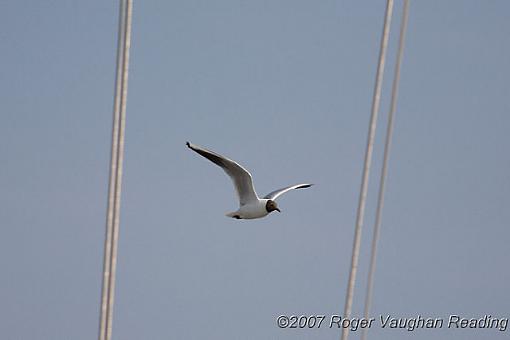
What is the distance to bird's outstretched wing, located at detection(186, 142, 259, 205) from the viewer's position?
24097 mm

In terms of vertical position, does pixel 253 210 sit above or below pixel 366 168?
below

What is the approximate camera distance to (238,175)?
25578mm

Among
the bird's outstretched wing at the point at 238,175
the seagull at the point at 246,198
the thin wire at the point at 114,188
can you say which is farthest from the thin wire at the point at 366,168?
the seagull at the point at 246,198

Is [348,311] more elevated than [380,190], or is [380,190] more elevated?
[380,190]

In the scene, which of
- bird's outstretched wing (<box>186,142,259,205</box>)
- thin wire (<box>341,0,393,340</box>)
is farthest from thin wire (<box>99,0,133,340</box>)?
bird's outstretched wing (<box>186,142,259,205</box>)

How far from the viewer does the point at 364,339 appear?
14.8 metres

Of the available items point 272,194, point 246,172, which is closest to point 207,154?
point 246,172

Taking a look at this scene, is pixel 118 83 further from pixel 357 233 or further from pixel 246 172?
pixel 246 172

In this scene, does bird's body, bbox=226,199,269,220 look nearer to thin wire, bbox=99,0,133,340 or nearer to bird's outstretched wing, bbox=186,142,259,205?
bird's outstretched wing, bbox=186,142,259,205

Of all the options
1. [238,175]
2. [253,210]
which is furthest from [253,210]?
[238,175]

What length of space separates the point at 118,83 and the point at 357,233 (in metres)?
2.40

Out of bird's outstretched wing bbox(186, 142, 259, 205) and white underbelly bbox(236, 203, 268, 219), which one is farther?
white underbelly bbox(236, 203, 268, 219)

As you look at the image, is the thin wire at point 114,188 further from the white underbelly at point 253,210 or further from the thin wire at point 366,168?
the white underbelly at point 253,210

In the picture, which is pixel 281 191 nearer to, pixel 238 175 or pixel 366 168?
pixel 238 175
